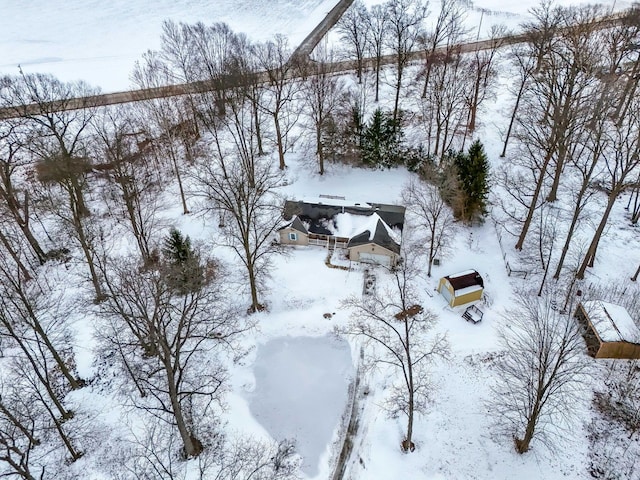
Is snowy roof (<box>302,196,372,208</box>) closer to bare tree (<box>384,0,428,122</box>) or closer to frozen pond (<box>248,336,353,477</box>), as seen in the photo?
bare tree (<box>384,0,428,122</box>)

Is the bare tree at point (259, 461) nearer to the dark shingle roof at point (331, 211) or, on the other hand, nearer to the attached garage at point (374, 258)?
the attached garage at point (374, 258)

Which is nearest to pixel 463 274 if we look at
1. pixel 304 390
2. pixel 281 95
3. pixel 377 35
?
pixel 304 390

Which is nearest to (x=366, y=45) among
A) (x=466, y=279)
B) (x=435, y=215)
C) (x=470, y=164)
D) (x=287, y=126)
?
(x=287, y=126)

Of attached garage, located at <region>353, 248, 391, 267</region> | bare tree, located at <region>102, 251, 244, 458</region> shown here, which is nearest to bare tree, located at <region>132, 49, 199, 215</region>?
bare tree, located at <region>102, 251, 244, 458</region>

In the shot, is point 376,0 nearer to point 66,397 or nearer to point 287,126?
point 287,126

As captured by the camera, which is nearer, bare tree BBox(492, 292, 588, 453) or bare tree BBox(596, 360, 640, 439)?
bare tree BBox(492, 292, 588, 453)

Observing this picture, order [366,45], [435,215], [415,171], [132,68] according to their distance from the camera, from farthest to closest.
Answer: [132,68] → [366,45] → [415,171] → [435,215]
